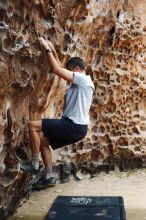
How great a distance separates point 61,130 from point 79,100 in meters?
0.35

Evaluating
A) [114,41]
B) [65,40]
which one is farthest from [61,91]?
[114,41]

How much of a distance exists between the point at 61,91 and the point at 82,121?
76.1 inches

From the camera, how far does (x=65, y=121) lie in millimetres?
4949

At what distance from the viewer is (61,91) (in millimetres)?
6875

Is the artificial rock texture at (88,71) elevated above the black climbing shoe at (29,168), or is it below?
above

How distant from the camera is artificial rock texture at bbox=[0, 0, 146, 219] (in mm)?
4863

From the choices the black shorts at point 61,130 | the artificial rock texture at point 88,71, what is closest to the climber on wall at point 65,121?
the black shorts at point 61,130

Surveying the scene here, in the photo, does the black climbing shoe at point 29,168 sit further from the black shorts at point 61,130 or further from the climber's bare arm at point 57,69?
the climber's bare arm at point 57,69

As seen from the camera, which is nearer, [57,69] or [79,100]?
[57,69]

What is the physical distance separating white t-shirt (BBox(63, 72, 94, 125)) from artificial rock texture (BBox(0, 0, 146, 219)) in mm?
495

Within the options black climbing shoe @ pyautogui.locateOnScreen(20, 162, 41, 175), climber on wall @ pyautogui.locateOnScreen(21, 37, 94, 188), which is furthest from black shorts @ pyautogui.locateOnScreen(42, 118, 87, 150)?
black climbing shoe @ pyautogui.locateOnScreen(20, 162, 41, 175)

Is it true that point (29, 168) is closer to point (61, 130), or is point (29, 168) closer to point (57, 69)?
point (61, 130)

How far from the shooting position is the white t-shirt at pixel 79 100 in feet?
16.3

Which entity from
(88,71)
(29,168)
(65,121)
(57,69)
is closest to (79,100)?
(65,121)
